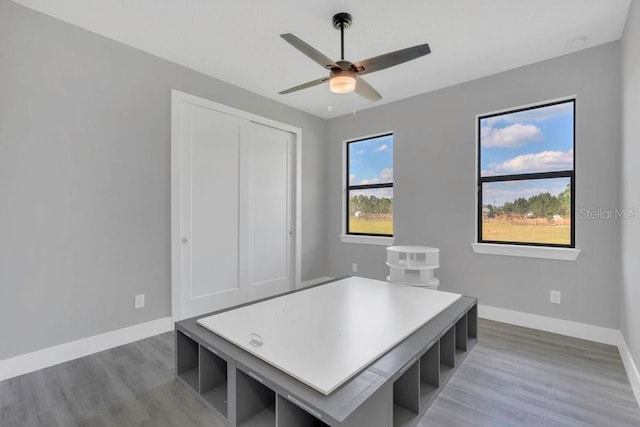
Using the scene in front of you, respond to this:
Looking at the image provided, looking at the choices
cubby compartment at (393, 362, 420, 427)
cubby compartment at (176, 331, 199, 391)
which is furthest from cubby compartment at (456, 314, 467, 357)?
cubby compartment at (176, 331, 199, 391)

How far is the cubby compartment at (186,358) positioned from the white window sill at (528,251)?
115 inches

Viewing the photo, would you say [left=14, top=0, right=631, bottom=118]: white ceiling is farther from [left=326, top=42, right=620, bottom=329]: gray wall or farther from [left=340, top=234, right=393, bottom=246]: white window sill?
[left=340, top=234, right=393, bottom=246]: white window sill

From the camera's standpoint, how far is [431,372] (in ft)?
6.00

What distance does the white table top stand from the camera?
1.34m

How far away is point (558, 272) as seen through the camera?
2.84 meters

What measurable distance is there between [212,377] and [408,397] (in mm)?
1088

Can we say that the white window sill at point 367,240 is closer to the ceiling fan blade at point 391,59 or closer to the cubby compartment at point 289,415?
the ceiling fan blade at point 391,59

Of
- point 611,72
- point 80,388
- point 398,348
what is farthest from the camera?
point 611,72

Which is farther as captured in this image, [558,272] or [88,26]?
[558,272]

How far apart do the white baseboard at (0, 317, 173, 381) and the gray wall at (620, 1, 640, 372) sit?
3676mm

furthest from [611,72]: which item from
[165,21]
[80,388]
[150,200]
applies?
[80,388]

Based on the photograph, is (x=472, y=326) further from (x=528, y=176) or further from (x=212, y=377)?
(x=212, y=377)

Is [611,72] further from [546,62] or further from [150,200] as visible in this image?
[150,200]

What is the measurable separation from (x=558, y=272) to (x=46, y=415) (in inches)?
158
